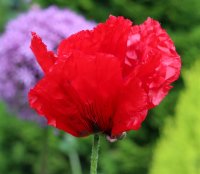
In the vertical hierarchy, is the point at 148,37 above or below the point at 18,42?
above

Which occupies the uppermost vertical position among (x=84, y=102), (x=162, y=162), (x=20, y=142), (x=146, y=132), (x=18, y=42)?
(x=84, y=102)

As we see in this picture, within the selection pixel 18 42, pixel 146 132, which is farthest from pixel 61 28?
pixel 146 132

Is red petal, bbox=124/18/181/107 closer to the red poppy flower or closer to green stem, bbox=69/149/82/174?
the red poppy flower

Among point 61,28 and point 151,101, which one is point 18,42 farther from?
point 151,101

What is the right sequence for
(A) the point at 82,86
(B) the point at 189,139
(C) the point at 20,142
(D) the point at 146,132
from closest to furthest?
(A) the point at 82,86, (B) the point at 189,139, (D) the point at 146,132, (C) the point at 20,142

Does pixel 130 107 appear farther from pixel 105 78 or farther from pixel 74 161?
pixel 74 161

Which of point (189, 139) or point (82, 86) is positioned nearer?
point (82, 86)

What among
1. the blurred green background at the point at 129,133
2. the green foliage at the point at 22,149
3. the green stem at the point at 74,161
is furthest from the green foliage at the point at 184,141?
the green foliage at the point at 22,149

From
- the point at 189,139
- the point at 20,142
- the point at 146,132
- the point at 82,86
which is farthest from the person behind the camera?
A: the point at 20,142
